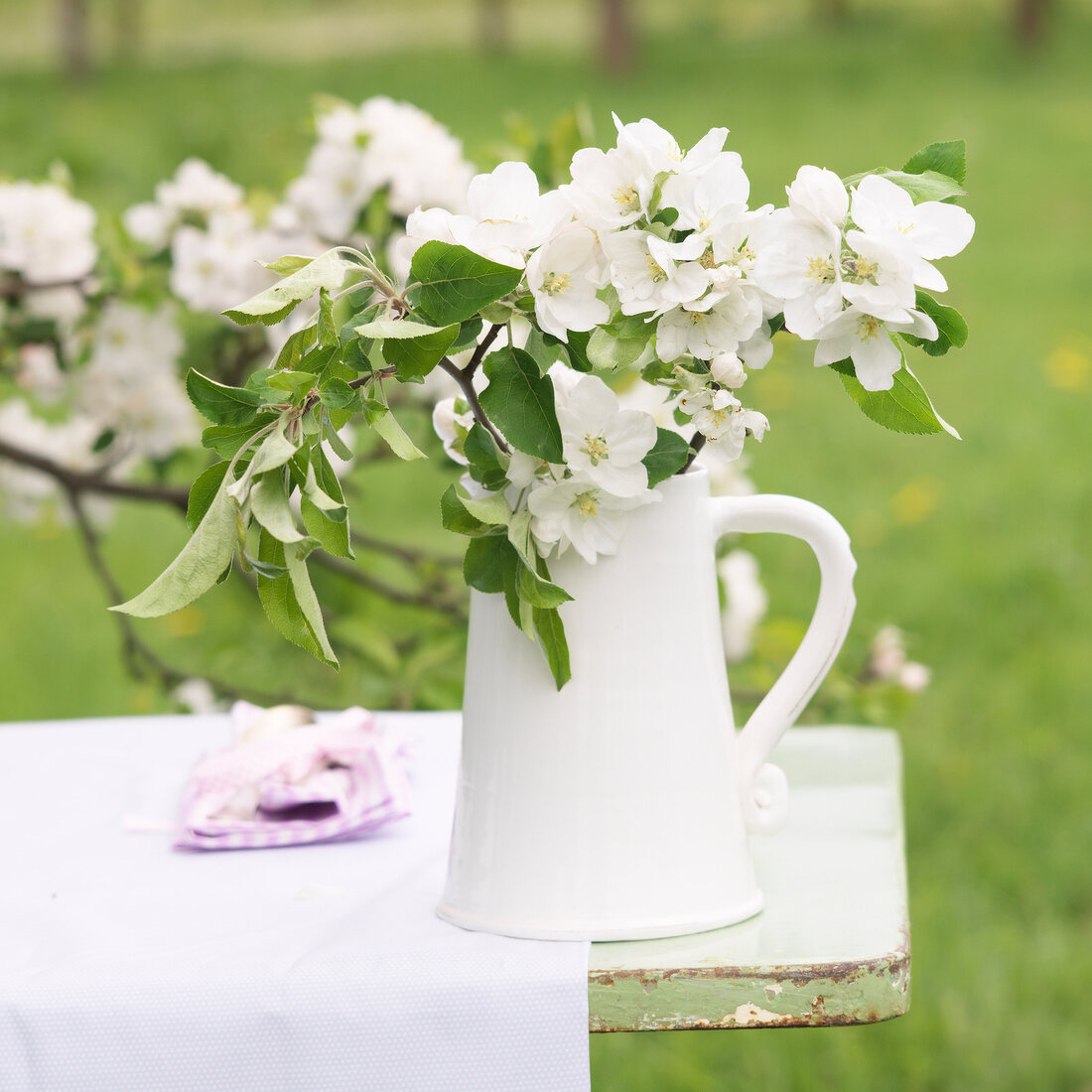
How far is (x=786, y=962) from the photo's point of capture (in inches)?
28.9

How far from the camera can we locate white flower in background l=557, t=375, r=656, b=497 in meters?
0.71

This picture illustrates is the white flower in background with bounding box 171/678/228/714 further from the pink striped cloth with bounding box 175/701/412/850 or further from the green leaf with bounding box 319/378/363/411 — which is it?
the green leaf with bounding box 319/378/363/411

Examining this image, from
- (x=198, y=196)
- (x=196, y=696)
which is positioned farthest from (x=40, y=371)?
(x=196, y=696)

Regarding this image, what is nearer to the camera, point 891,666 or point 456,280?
point 456,280

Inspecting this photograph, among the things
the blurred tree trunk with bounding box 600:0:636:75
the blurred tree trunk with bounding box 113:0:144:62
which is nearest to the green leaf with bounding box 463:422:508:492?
the blurred tree trunk with bounding box 600:0:636:75

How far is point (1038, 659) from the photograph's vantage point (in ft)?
9.86

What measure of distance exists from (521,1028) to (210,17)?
8.49 metres

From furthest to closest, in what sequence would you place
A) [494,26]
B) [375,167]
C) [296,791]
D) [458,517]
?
[494,26] → [375,167] → [296,791] → [458,517]

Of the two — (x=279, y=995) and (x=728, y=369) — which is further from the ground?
(x=728, y=369)

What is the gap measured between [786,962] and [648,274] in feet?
1.15

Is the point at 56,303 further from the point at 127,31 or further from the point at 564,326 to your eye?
the point at 127,31

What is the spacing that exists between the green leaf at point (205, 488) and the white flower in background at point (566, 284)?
6.5 inches

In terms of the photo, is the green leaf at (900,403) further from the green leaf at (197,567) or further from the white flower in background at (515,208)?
the green leaf at (197,567)

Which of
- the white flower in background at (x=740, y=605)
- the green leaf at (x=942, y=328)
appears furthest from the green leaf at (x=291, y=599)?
the white flower in background at (x=740, y=605)
